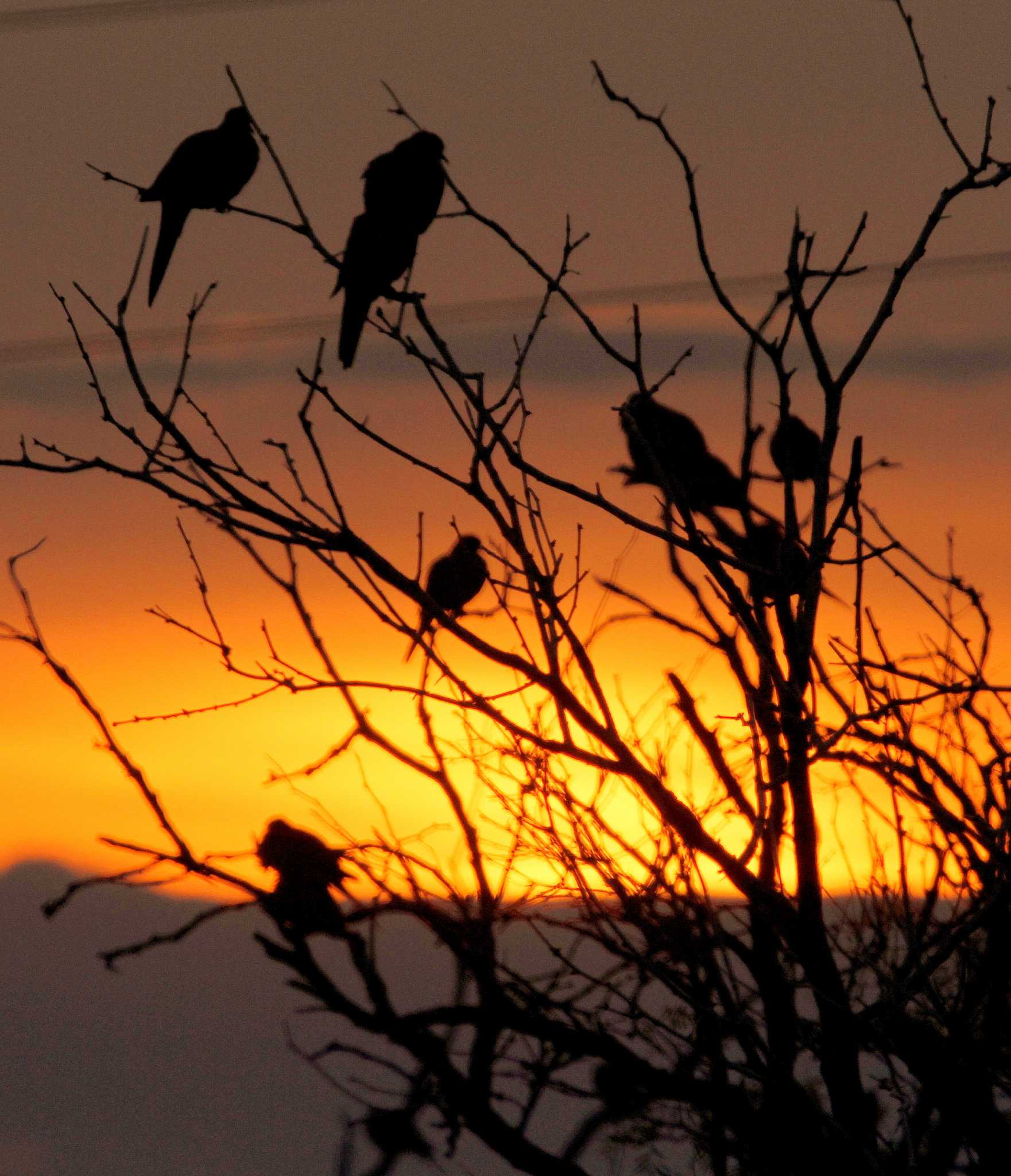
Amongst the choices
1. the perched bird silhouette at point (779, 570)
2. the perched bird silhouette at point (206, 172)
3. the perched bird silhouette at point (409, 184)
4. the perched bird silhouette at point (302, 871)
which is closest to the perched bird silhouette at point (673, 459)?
the perched bird silhouette at point (779, 570)

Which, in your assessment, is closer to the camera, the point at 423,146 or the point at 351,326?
the point at 351,326

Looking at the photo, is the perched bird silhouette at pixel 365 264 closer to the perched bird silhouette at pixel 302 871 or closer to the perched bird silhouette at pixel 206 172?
the perched bird silhouette at pixel 206 172

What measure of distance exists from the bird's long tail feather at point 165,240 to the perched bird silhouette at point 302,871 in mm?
2099

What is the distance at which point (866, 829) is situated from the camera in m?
3.76

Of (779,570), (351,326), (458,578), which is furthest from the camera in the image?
(458,578)

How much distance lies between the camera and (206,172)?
215 inches

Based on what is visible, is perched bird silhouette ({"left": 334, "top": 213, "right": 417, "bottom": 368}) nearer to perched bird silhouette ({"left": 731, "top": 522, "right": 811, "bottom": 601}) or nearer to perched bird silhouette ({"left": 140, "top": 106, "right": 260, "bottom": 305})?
perched bird silhouette ({"left": 140, "top": 106, "right": 260, "bottom": 305})

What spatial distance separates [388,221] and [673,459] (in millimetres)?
1649

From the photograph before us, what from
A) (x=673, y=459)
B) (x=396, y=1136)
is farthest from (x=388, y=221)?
(x=396, y=1136)

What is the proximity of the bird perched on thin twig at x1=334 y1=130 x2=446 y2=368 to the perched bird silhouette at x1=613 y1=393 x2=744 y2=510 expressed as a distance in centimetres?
87

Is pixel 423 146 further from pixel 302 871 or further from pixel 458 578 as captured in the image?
pixel 302 871

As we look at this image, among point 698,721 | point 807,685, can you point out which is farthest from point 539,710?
point 807,685

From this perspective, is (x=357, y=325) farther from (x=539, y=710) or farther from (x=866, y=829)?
(x=866, y=829)

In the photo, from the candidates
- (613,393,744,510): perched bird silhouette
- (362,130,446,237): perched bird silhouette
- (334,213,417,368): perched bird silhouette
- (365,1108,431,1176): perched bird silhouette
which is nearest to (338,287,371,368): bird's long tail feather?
(334,213,417,368): perched bird silhouette
